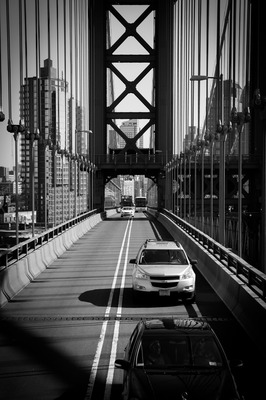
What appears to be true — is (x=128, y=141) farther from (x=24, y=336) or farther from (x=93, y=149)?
(x=24, y=336)

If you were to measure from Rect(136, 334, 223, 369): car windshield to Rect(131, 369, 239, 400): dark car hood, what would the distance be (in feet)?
0.61

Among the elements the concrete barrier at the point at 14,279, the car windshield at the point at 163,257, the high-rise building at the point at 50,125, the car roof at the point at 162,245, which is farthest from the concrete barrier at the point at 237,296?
the high-rise building at the point at 50,125

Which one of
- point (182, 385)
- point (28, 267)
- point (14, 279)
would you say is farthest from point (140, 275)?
point (182, 385)

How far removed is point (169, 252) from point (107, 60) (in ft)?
A: 229

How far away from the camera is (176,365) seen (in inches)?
280

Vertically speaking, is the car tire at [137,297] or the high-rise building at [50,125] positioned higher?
the high-rise building at [50,125]

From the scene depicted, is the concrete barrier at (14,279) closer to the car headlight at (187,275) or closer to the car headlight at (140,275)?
the car headlight at (140,275)

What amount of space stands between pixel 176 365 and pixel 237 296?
253 inches

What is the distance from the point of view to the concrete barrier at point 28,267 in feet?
50.2

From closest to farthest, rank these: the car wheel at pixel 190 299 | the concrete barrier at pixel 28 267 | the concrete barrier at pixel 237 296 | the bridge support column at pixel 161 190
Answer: the concrete barrier at pixel 237 296
the car wheel at pixel 190 299
the concrete barrier at pixel 28 267
the bridge support column at pixel 161 190

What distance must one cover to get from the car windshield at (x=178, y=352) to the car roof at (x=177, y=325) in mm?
220

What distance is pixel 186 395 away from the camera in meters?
6.36

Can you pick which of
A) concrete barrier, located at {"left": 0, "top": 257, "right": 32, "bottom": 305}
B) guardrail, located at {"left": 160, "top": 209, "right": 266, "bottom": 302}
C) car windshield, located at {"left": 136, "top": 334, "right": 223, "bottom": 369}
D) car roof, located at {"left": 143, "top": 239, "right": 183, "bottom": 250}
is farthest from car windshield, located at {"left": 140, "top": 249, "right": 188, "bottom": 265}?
car windshield, located at {"left": 136, "top": 334, "right": 223, "bottom": 369}

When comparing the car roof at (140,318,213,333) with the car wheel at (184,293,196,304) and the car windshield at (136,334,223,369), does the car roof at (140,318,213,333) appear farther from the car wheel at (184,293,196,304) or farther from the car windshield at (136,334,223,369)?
the car wheel at (184,293,196,304)
